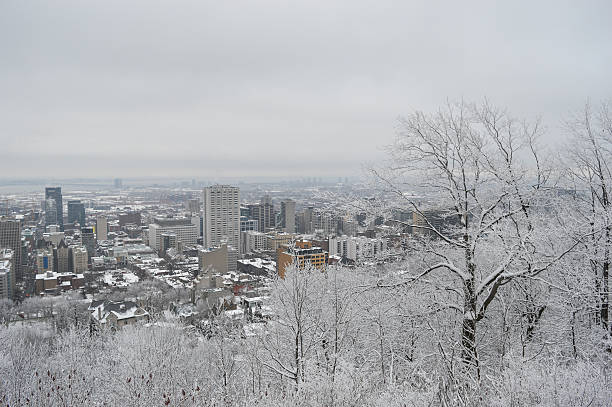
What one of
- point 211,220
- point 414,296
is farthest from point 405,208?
point 211,220

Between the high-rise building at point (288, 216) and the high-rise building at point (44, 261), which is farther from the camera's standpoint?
the high-rise building at point (288, 216)

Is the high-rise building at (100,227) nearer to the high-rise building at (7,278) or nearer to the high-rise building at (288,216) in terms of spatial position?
the high-rise building at (7,278)

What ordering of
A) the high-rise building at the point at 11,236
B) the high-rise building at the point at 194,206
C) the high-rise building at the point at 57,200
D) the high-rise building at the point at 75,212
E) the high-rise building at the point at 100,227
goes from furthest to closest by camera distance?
the high-rise building at the point at 194,206, the high-rise building at the point at 75,212, the high-rise building at the point at 57,200, the high-rise building at the point at 100,227, the high-rise building at the point at 11,236

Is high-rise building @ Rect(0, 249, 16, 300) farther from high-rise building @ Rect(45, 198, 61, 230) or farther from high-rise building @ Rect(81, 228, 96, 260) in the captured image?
high-rise building @ Rect(45, 198, 61, 230)

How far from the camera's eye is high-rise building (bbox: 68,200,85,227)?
308 ft

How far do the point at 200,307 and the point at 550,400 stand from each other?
29.7 meters

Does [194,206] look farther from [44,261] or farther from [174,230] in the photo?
[44,261]

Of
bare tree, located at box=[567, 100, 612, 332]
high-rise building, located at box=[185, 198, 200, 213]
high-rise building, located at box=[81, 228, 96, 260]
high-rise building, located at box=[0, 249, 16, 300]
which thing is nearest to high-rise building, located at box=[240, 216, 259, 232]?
high-rise building, located at box=[81, 228, 96, 260]

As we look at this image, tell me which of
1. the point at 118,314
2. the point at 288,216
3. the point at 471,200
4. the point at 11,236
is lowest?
the point at 118,314

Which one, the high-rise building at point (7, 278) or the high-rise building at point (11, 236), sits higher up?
the high-rise building at point (11, 236)

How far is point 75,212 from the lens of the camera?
9544cm

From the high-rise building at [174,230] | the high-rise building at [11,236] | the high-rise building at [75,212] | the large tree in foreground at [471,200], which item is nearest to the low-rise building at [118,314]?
the large tree in foreground at [471,200]

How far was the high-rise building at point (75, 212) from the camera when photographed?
93750 millimetres

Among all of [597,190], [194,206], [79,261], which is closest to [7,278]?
[79,261]
